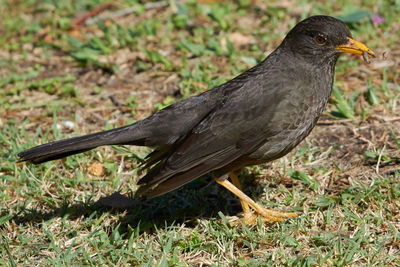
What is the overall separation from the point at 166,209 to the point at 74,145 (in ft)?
3.75

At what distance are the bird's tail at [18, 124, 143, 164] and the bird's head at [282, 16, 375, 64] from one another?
1.69m

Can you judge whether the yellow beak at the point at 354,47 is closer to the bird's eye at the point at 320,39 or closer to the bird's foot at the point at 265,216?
the bird's eye at the point at 320,39

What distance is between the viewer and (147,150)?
5.76m

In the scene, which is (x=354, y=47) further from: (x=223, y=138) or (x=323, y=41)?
(x=223, y=138)

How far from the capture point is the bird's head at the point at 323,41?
4.68 metres

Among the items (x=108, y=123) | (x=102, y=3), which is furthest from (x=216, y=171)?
(x=102, y=3)

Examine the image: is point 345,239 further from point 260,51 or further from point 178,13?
point 178,13

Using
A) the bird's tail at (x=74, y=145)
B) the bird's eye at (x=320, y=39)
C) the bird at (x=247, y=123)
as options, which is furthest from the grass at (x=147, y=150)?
the bird's eye at (x=320, y=39)

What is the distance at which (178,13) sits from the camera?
27.2 feet

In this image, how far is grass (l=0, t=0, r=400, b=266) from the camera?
434cm

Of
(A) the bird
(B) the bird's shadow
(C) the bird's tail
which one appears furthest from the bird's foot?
(C) the bird's tail

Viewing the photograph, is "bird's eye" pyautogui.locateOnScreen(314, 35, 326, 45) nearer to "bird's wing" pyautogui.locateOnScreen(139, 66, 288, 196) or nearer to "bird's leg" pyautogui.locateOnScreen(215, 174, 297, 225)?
"bird's wing" pyautogui.locateOnScreen(139, 66, 288, 196)

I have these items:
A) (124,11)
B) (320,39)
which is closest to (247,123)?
(320,39)

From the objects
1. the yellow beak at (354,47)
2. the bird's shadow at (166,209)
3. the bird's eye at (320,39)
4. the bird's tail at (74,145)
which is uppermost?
the bird's eye at (320,39)
